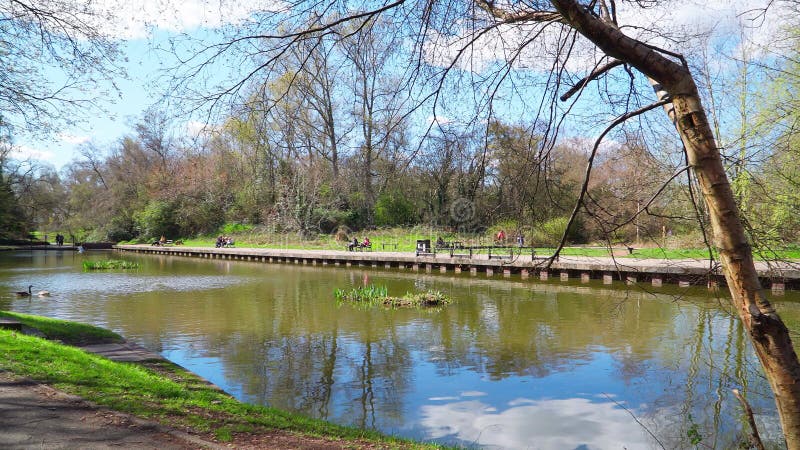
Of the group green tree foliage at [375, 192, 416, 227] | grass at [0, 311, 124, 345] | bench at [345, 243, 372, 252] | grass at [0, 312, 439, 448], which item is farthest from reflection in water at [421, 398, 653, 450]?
green tree foliage at [375, 192, 416, 227]

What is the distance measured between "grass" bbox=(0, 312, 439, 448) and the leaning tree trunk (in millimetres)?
3002

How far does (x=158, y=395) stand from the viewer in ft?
16.1

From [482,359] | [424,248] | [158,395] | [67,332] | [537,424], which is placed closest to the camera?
[158,395]

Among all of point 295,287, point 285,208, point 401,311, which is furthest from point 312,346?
point 285,208

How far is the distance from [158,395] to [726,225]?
4702 millimetres

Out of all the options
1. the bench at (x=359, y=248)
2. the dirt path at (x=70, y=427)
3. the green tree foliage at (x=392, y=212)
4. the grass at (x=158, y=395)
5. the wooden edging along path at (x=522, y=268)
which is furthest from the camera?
the green tree foliage at (x=392, y=212)

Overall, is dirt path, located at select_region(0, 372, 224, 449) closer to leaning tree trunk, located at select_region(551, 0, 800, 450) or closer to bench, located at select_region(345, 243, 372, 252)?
leaning tree trunk, located at select_region(551, 0, 800, 450)

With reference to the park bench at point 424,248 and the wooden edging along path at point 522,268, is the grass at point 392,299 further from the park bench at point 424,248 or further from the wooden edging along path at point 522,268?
the park bench at point 424,248

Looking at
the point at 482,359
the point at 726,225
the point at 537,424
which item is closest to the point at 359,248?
the point at 482,359

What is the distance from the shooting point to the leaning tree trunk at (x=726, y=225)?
2.05 m

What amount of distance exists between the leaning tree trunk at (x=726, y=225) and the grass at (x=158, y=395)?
3002mm

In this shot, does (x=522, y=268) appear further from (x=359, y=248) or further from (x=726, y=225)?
Answer: (x=359, y=248)

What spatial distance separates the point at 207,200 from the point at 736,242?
46.2 metres

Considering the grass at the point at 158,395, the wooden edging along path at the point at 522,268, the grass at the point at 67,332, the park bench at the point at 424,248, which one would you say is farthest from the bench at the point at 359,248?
the grass at the point at 158,395
